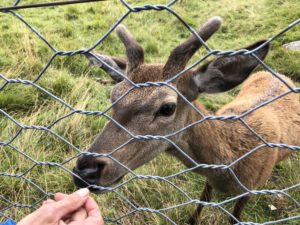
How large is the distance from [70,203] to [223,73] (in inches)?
50.2

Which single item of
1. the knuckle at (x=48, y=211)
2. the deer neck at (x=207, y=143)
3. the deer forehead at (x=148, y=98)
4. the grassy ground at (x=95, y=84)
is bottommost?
the grassy ground at (x=95, y=84)

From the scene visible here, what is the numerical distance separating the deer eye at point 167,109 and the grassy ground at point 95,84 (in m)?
0.96

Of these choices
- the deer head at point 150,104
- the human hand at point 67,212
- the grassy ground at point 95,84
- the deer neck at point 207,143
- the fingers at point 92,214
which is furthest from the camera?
the grassy ground at point 95,84

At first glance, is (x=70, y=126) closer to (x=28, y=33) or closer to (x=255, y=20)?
(x=28, y=33)

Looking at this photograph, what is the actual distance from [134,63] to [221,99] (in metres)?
2.68

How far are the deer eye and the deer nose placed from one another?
0.54m

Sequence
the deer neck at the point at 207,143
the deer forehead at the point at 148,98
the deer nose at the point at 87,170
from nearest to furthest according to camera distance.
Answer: the deer nose at the point at 87,170
the deer forehead at the point at 148,98
the deer neck at the point at 207,143

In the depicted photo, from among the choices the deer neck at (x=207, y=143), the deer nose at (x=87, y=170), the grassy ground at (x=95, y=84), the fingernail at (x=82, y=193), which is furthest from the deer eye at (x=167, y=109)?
the grassy ground at (x=95, y=84)

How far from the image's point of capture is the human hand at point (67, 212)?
6.12 ft

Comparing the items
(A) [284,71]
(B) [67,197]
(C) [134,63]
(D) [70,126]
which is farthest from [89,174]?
(A) [284,71]

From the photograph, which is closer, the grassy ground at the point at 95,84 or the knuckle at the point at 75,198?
the knuckle at the point at 75,198

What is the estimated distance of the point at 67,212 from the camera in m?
1.95

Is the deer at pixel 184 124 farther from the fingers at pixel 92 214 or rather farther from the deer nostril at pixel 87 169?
the fingers at pixel 92 214

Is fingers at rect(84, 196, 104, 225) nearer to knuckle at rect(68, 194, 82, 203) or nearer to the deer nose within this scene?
knuckle at rect(68, 194, 82, 203)
